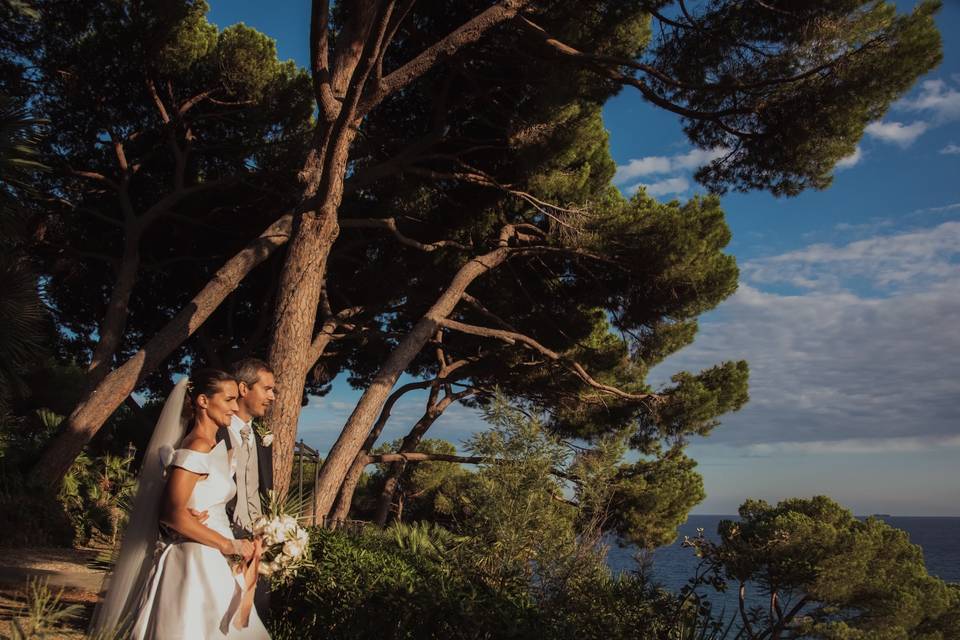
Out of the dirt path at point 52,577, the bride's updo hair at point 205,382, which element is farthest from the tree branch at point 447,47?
the dirt path at point 52,577

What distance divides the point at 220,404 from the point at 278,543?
762 millimetres

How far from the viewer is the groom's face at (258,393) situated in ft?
12.6

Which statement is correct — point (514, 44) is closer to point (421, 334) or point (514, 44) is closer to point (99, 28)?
point (421, 334)

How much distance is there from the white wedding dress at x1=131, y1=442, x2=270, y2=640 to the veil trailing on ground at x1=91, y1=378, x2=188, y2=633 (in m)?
0.11

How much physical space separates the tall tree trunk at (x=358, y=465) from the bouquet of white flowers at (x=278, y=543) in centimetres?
796

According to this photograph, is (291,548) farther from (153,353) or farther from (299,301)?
(153,353)

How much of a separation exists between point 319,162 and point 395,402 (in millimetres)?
6874

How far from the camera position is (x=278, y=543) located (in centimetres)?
360

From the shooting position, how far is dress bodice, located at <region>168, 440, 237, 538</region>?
3.22 meters

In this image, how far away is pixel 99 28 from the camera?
13414mm

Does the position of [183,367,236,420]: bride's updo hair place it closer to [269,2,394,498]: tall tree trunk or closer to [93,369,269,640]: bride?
[93,369,269,640]: bride

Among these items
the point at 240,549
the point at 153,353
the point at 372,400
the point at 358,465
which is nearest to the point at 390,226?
the point at 372,400

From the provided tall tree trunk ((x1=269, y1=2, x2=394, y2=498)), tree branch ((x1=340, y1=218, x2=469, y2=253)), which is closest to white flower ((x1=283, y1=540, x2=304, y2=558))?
tall tree trunk ((x1=269, y1=2, x2=394, y2=498))

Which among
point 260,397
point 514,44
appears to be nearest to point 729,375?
point 514,44
